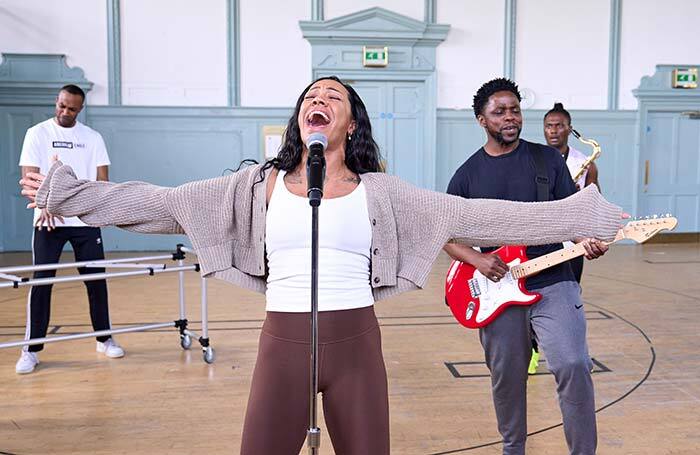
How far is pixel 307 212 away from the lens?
1.79 meters

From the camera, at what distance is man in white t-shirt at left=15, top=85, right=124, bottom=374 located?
13.7ft

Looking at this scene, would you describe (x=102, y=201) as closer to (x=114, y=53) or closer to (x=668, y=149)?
(x=114, y=53)

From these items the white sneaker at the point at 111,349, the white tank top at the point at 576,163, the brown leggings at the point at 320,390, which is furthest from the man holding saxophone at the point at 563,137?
the white sneaker at the point at 111,349

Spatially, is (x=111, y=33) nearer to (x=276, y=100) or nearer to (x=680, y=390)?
(x=276, y=100)

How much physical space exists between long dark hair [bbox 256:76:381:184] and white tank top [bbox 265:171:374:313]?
0.51 feet

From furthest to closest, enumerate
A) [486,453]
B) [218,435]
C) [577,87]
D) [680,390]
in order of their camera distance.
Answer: [577,87] → [680,390] → [218,435] → [486,453]

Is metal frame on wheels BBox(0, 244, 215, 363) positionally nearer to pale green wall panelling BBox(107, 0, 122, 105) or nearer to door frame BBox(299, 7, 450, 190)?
pale green wall panelling BBox(107, 0, 122, 105)

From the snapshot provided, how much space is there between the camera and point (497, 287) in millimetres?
2727

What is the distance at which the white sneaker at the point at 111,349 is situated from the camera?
4566 millimetres

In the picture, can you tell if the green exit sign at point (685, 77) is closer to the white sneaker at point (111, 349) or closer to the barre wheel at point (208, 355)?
the barre wheel at point (208, 355)

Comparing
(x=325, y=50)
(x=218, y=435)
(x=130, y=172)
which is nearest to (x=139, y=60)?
(x=130, y=172)

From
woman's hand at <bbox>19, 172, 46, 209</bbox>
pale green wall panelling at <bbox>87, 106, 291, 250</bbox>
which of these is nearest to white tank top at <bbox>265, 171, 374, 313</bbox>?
woman's hand at <bbox>19, 172, 46, 209</bbox>

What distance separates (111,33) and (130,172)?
2021 millimetres

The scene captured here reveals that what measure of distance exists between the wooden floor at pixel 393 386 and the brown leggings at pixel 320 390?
1382 millimetres
